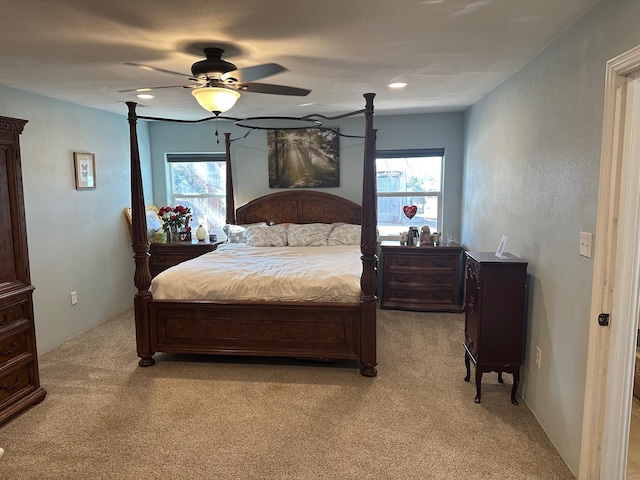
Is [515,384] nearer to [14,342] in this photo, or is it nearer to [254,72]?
[254,72]

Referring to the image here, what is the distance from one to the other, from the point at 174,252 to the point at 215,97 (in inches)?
118

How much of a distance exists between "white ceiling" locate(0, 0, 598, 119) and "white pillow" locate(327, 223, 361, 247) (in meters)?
1.76

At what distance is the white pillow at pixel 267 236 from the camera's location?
4.96 metres

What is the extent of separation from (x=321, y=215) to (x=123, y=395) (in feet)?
10.1

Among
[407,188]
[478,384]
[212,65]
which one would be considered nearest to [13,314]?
[212,65]

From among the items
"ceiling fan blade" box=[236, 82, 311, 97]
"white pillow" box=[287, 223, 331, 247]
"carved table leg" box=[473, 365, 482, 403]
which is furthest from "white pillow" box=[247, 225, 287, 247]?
"carved table leg" box=[473, 365, 482, 403]

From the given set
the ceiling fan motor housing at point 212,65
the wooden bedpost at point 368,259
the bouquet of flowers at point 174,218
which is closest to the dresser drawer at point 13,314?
the ceiling fan motor housing at point 212,65

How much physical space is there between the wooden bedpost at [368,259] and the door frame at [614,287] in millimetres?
1524

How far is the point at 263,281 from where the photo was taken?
3.45 metres

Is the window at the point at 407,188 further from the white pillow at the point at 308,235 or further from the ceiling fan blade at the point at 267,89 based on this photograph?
the ceiling fan blade at the point at 267,89

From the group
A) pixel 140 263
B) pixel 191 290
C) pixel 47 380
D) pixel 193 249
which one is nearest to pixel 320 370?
pixel 191 290

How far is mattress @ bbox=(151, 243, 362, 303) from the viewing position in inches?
132

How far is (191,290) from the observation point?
352 cm

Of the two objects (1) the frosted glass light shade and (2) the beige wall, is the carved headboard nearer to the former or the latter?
(2) the beige wall
